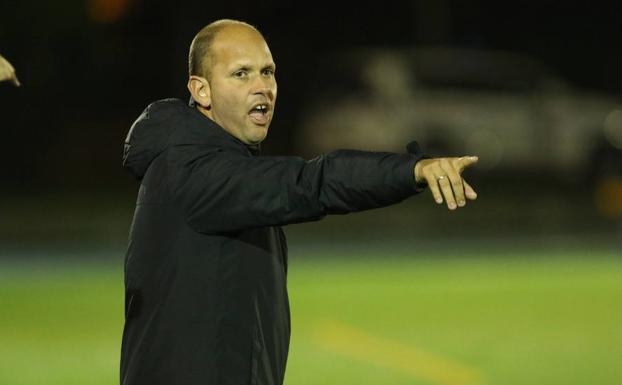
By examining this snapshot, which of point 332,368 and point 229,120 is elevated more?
point 229,120

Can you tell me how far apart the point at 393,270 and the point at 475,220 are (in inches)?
191

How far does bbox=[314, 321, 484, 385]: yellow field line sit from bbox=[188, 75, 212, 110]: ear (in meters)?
4.81

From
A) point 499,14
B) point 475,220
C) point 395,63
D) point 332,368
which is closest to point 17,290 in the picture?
point 332,368

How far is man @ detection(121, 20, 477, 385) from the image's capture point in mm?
4105

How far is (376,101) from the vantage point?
2308 centimetres

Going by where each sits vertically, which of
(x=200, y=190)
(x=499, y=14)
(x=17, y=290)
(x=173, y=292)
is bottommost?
(x=17, y=290)

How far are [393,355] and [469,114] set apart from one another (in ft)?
43.3

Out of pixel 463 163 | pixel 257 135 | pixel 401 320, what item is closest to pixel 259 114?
pixel 257 135

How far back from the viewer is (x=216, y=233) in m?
4.31

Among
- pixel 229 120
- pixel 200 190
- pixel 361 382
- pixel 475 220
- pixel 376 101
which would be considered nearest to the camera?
pixel 200 190

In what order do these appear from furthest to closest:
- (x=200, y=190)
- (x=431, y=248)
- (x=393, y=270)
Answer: (x=431, y=248), (x=393, y=270), (x=200, y=190)

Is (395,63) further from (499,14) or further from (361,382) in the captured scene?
(361,382)

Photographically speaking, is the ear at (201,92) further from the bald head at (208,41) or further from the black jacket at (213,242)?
the black jacket at (213,242)

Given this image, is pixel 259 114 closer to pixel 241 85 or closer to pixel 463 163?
pixel 241 85
